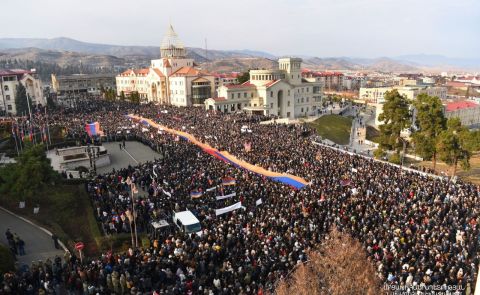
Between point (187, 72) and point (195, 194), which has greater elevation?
point (187, 72)

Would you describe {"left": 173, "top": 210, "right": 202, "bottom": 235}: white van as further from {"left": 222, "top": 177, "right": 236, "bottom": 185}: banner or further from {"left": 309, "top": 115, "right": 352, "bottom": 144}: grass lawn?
{"left": 309, "top": 115, "right": 352, "bottom": 144}: grass lawn

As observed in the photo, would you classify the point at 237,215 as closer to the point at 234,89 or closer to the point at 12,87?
the point at 234,89

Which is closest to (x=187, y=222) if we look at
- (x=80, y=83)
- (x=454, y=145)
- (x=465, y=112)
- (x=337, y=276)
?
(x=337, y=276)

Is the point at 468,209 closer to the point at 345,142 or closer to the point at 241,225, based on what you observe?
the point at 241,225

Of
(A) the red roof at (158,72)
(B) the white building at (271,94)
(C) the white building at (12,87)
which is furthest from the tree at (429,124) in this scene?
(C) the white building at (12,87)

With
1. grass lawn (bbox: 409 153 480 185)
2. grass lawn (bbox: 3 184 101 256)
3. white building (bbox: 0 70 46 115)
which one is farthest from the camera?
white building (bbox: 0 70 46 115)

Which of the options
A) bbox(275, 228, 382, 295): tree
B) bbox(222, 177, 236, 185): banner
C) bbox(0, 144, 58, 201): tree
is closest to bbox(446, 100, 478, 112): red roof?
bbox(222, 177, 236, 185): banner
